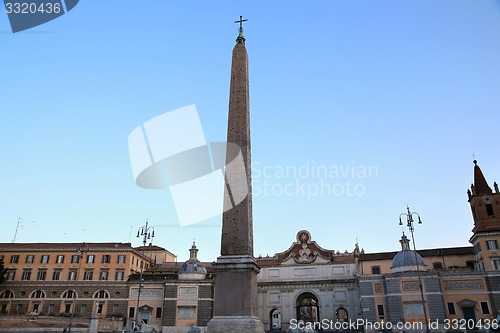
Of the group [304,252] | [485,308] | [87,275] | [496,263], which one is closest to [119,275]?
[87,275]

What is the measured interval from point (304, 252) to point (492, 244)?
16.8 m

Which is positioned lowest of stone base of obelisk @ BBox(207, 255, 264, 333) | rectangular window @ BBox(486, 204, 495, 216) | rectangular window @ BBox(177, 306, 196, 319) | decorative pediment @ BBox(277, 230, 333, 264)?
stone base of obelisk @ BBox(207, 255, 264, 333)

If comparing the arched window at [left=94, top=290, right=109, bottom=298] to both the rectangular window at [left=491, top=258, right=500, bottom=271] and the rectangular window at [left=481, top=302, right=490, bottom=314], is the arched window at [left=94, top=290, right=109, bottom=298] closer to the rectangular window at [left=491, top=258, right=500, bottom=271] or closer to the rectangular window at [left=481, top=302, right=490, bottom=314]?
the rectangular window at [left=481, top=302, right=490, bottom=314]

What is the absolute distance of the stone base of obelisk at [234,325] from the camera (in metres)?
9.21

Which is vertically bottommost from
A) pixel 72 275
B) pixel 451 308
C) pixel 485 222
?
pixel 451 308

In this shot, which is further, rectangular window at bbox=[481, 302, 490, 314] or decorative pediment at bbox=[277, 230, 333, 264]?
decorative pediment at bbox=[277, 230, 333, 264]

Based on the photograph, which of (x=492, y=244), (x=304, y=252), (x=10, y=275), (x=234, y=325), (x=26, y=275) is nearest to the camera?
(x=234, y=325)

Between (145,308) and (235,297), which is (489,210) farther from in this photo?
(235,297)

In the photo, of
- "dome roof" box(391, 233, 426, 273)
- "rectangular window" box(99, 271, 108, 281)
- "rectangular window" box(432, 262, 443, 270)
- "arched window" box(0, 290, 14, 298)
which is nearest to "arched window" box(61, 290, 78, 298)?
"rectangular window" box(99, 271, 108, 281)

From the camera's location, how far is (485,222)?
1401 inches

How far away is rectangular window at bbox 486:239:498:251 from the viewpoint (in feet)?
112

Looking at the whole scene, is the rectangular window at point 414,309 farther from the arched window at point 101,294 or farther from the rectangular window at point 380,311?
the arched window at point 101,294

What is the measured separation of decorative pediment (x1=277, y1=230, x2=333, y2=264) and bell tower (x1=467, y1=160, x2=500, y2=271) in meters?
13.2

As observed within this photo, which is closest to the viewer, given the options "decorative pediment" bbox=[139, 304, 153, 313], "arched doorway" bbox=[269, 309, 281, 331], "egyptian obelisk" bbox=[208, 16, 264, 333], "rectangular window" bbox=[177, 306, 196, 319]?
"egyptian obelisk" bbox=[208, 16, 264, 333]
